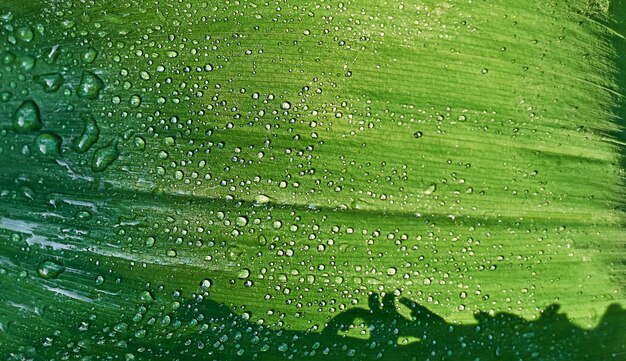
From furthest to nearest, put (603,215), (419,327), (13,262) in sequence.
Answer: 1. (603,215)
2. (419,327)
3. (13,262)

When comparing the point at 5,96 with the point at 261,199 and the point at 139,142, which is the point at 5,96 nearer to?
the point at 139,142

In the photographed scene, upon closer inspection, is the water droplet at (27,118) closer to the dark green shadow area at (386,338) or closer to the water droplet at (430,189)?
the dark green shadow area at (386,338)

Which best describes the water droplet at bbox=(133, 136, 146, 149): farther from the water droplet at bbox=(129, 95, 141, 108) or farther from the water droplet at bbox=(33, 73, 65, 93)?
the water droplet at bbox=(33, 73, 65, 93)

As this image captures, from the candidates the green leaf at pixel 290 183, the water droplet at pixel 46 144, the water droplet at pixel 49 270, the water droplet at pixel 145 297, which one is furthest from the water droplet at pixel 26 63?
the water droplet at pixel 145 297

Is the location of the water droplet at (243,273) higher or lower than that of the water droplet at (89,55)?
lower

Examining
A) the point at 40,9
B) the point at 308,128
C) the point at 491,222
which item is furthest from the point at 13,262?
the point at 491,222

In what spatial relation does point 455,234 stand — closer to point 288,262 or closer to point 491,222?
point 491,222

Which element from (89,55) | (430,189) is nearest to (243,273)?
(430,189)
